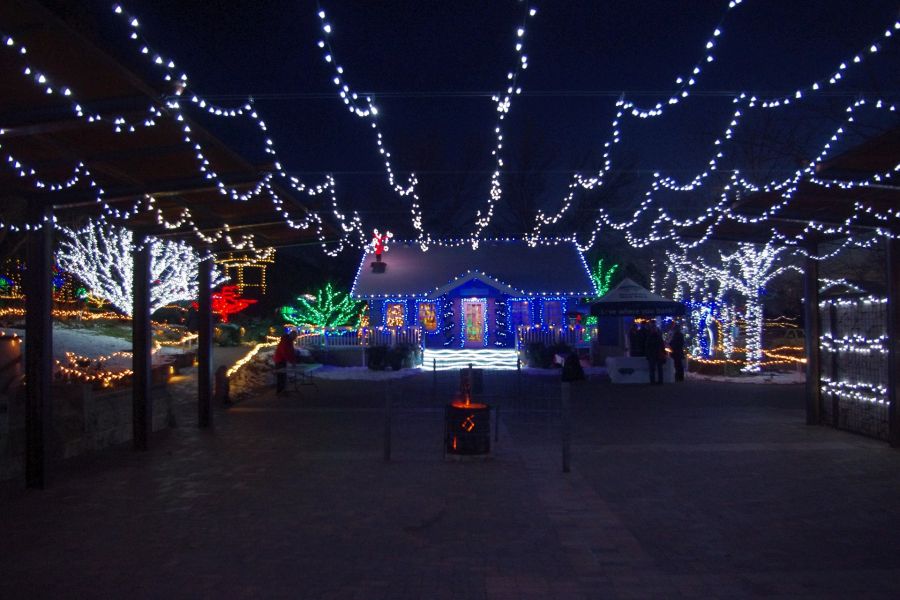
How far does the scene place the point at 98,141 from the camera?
319 inches

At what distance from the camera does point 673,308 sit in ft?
70.8

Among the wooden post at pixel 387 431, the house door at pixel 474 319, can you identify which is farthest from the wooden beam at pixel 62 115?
the house door at pixel 474 319

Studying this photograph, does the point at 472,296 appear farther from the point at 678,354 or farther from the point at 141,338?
the point at 141,338

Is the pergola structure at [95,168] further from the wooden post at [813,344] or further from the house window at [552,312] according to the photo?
the house window at [552,312]

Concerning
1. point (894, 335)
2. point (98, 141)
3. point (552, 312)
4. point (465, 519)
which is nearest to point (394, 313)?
point (552, 312)

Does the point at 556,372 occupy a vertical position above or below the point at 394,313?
below

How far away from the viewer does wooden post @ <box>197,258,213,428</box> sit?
13.0 m

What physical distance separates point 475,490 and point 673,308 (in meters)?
14.5

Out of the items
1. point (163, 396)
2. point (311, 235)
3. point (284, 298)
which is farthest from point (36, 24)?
point (284, 298)

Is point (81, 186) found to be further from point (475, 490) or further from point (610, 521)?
point (610, 521)

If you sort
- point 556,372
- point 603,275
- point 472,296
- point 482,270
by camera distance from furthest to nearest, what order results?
point 603,275 < point 482,270 < point 472,296 < point 556,372

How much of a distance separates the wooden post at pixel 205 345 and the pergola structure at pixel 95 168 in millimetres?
828

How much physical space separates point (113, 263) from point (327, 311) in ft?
35.6

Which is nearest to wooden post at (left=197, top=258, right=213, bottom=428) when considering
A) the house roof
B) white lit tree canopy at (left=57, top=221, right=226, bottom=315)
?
white lit tree canopy at (left=57, top=221, right=226, bottom=315)
